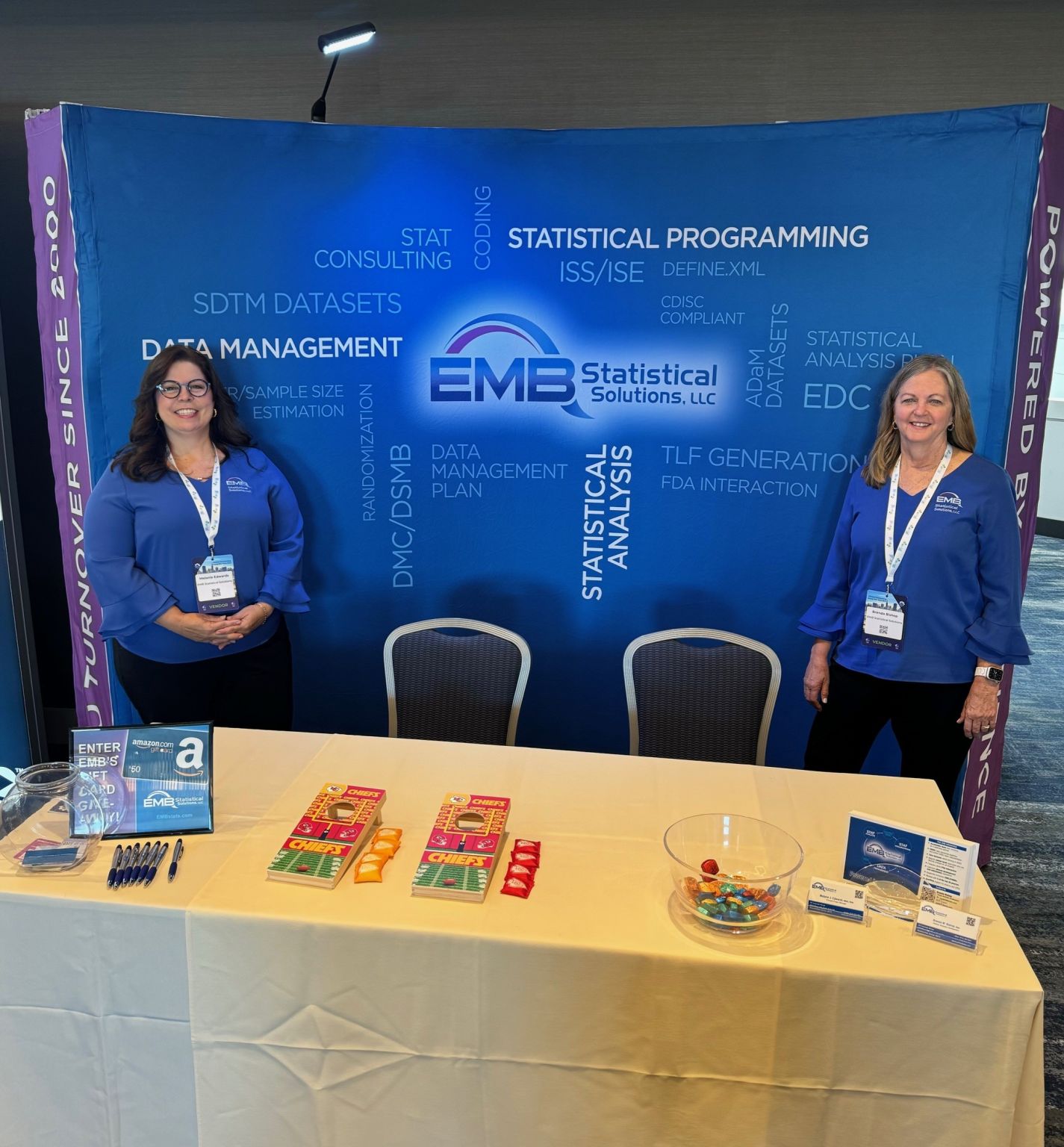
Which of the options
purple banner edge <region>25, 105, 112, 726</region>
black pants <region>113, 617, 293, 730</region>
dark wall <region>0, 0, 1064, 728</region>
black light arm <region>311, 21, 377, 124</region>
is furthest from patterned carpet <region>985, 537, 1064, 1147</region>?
black light arm <region>311, 21, 377, 124</region>

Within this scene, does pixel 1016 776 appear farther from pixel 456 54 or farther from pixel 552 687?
pixel 456 54

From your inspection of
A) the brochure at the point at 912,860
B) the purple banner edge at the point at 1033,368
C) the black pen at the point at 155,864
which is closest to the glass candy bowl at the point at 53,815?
the black pen at the point at 155,864

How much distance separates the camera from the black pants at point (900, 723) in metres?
2.83

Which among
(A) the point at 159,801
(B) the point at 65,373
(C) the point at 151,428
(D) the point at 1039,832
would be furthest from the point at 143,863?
(D) the point at 1039,832

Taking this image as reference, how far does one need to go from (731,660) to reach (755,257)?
140 cm

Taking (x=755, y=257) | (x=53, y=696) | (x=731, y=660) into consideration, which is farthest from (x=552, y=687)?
(x=53, y=696)

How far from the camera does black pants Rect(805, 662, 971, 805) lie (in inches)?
111

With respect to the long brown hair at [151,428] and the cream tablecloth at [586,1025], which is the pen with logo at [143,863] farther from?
the long brown hair at [151,428]

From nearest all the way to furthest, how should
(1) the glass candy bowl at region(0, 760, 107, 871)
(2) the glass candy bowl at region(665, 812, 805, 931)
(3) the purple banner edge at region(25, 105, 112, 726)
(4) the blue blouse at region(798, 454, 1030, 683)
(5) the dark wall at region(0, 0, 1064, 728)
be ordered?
1. (2) the glass candy bowl at region(665, 812, 805, 931)
2. (1) the glass candy bowl at region(0, 760, 107, 871)
3. (4) the blue blouse at region(798, 454, 1030, 683)
4. (3) the purple banner edge at region(25, 105, 112, 726)
5. (5) the dark wall at region(0, 0, 1064, 728)

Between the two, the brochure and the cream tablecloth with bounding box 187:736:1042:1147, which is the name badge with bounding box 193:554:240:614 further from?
the brochure

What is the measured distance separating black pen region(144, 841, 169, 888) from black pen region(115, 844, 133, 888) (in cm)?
5

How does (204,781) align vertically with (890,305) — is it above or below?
below

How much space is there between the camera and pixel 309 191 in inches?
129

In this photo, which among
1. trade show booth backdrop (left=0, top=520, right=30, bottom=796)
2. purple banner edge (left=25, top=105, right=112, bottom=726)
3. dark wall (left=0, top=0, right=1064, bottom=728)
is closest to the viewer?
purple banner edge (left=25, top=105, right=112, bottom=726)
